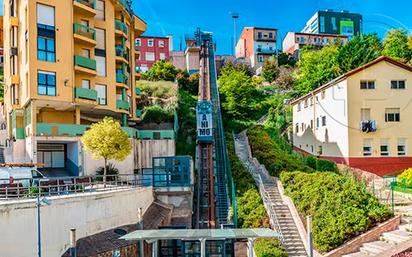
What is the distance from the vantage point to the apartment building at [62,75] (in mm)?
33125

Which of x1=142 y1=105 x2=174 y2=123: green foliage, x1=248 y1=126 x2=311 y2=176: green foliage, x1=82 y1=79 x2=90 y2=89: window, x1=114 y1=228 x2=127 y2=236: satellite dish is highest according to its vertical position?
x1=82 y1=79 x2=90 y2=89: window

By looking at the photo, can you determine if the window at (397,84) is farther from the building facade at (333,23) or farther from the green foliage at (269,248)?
the building facade at (333,23)

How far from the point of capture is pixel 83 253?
62.7 ft

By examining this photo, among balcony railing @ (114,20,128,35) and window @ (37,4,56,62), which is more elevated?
balcony railing @ (114,20,128,35)

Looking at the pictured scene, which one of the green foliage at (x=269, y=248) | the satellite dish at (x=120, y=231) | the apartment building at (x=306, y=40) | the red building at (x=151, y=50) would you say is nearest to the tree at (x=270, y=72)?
the apartment building at (x=306, y=40)

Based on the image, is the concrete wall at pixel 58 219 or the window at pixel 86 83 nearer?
the concrete wall at pixel 58 219

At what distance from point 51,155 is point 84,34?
9.97 meters

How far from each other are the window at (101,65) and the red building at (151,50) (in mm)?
48670

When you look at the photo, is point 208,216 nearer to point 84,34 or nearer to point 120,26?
point 84,34

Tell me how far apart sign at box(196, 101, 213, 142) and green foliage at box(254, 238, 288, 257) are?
18.2 metres

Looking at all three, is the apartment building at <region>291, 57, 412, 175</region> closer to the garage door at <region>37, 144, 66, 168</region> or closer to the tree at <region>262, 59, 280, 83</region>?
the garage door at <region>37, 144, 66, 168</region>

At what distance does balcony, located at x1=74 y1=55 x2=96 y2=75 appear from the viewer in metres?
35.4

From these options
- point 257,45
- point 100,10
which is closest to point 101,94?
point 100,10

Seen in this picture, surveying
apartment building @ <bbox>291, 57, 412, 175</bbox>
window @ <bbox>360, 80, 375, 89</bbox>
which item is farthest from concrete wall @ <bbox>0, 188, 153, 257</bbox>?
window @ <bbox>360, 80, 375, 89</bbox>
